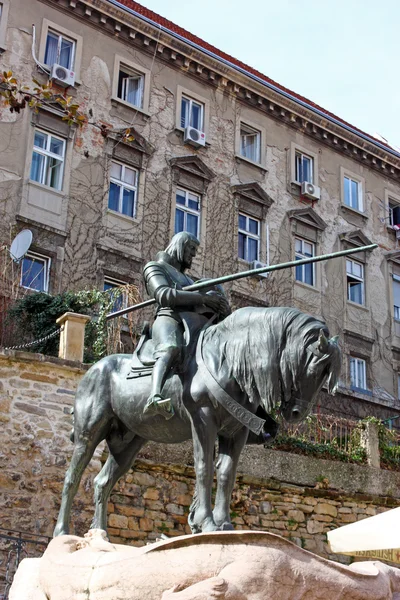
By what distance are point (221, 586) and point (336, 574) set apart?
26.4 inches

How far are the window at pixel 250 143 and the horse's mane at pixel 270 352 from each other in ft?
67.4

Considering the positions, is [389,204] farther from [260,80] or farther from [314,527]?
[314,527]

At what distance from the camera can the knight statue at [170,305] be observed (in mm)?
6043

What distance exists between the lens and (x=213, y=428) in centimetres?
591

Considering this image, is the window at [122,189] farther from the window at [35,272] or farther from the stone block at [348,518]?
the stone block at [348,518]

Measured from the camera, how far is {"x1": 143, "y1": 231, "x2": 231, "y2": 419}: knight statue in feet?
19.8

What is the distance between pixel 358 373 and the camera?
26.3 m

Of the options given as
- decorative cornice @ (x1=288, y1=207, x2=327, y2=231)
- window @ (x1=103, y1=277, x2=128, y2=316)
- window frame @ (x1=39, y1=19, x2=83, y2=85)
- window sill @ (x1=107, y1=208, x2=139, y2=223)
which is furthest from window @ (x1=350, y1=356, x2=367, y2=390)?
window frame @ (x1=39, y1=19, x2=83, y2=85)

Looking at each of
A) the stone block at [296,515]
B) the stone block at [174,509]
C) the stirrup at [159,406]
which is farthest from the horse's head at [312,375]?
the stone block at [296,515]

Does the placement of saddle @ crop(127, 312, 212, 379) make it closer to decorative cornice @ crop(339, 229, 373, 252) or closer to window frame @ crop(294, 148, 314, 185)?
window frame @ crop(294, 148, 314, 185)

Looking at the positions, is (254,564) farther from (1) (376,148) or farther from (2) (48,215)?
(1) (376,148)

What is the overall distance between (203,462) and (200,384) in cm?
57

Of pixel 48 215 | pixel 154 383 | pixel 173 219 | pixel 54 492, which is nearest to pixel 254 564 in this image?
pixel 154 383

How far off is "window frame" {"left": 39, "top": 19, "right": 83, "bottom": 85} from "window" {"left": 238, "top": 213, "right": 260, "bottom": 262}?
654 cm
